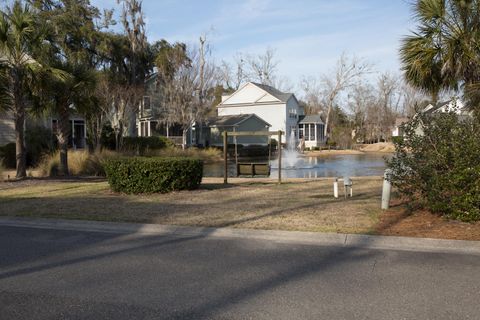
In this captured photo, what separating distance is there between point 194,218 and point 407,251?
13.3 feet

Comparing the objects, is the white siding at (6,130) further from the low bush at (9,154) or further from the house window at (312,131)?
the house window at (312,131)

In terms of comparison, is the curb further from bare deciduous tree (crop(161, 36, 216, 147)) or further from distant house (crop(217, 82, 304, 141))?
distant house (crop(217, 82, 304, 141))

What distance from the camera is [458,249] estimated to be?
21.1 ft

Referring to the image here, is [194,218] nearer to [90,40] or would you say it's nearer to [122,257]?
[122,257]

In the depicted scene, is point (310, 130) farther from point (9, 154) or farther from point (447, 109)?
point (447, 109)

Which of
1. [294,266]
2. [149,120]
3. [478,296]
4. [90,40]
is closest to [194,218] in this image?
[294,266]

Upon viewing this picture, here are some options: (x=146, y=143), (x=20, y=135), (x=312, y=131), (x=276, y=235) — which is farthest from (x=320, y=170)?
(x=312, y=131)

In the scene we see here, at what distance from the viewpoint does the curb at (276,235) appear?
21.6ft

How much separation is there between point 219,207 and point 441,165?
4.65m

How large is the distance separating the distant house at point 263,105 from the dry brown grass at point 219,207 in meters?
39.6

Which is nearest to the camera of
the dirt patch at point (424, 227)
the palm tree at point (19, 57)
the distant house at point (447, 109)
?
the dirt patch at point (424, 227)

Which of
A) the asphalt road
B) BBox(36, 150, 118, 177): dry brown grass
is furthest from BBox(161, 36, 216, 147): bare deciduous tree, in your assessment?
the asphalt road

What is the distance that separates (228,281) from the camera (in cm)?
511

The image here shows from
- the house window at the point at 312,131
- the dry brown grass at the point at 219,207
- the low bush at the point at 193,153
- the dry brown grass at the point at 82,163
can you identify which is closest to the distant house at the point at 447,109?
the dry brown grass at the point at 219,207
